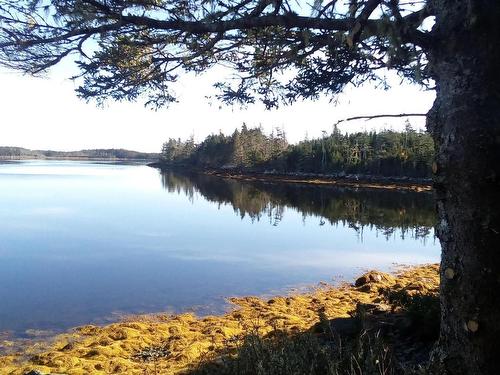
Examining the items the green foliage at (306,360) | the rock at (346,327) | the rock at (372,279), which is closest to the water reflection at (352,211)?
the rock at (372,279)

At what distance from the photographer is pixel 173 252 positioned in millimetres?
18750

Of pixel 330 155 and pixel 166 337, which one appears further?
pixel 330 155

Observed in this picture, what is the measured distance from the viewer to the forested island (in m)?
64.8

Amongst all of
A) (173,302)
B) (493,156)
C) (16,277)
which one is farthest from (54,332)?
(493,156)

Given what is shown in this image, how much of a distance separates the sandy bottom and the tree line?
39.6 metres

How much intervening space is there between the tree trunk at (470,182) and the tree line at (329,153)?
4680 cm

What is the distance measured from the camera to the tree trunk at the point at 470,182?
3.00 meters

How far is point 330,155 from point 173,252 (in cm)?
6020

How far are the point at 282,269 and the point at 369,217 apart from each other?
16265 mm

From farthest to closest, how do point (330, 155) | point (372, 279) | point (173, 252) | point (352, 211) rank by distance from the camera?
point (330, 155)
point (352, 211)
point (173, 252)
point (372, 279)

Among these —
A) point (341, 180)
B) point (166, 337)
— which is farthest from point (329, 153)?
point (166, 337)

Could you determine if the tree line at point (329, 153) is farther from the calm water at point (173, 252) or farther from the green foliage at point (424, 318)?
the green foliage at point (424, 318)

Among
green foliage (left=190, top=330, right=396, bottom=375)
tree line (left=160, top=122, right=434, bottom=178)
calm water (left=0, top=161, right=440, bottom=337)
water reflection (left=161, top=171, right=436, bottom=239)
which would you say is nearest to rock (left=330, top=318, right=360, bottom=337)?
green foliage (left=190, top=330, right=396, bottom=375)

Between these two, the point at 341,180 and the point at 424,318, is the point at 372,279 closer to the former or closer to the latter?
the point at 424,318
